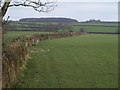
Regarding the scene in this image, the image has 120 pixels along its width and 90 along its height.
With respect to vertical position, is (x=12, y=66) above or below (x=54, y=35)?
above

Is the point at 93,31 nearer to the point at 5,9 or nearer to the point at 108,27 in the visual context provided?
the point at 108,27

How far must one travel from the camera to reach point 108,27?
387 feet

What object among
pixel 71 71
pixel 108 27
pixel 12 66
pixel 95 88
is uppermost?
pixel 12 66

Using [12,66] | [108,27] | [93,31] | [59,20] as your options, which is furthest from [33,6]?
[108,27]

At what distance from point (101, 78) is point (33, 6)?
16.7 ft

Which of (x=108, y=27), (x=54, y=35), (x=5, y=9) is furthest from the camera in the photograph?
(x=108, y=27)

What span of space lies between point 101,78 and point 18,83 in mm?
4285

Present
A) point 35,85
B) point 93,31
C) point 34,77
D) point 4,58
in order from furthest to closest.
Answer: point 93,31
point 34,77
point 35,85
point 4,58

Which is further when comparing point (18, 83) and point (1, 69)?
point (18, 83)

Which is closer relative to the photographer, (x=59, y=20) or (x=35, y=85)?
(x=35, y=85)

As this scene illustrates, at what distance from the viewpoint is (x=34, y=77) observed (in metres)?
16.5

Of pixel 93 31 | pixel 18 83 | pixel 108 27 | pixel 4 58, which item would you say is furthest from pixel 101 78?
pixel 108 27

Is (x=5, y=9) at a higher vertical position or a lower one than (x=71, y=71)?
higher

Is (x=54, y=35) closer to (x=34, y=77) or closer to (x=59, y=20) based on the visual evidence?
(x=59, y=20)
